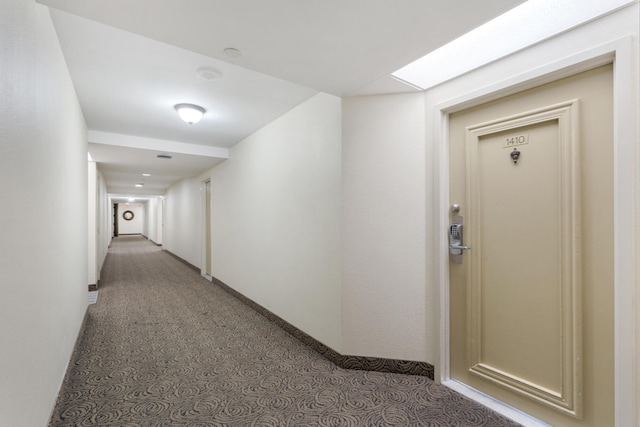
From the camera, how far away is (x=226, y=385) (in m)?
2.29

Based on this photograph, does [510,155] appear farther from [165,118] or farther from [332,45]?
[165,118]

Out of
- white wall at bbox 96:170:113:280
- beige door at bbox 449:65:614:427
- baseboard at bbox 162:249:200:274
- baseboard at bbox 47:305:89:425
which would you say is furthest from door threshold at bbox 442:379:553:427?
baseboard at bbox 162:249:200:274

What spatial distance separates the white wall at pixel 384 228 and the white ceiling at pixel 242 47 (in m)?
0.27

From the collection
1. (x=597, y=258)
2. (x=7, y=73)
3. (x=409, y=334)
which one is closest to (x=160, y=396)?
(x=409, y=334)

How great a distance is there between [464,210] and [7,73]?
2.56 m

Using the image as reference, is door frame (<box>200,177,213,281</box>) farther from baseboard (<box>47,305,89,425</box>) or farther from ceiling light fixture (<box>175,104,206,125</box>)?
ceiling light fixture (<box>175,104,206,125</box>)

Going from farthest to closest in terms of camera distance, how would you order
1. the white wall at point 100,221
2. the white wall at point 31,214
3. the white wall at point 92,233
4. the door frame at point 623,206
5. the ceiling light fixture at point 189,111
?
the white wall at point 100,221 < the white wall at point 92,233 < the ceiling light fixture at point 189,111 < the door frame at point 623,206 < the white wall at point 31,214

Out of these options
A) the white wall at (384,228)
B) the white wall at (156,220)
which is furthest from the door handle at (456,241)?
the white wall at (156,220)

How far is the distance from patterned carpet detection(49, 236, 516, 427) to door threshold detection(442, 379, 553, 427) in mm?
59

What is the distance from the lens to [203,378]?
2.39 metres

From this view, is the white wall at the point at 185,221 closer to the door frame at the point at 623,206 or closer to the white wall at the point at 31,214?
the white wall at the point at 31,214

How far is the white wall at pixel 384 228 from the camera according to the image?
2.40m

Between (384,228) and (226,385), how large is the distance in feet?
5.84

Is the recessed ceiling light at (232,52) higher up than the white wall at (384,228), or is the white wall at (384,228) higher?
the recessed ceiling light at (232,52)
